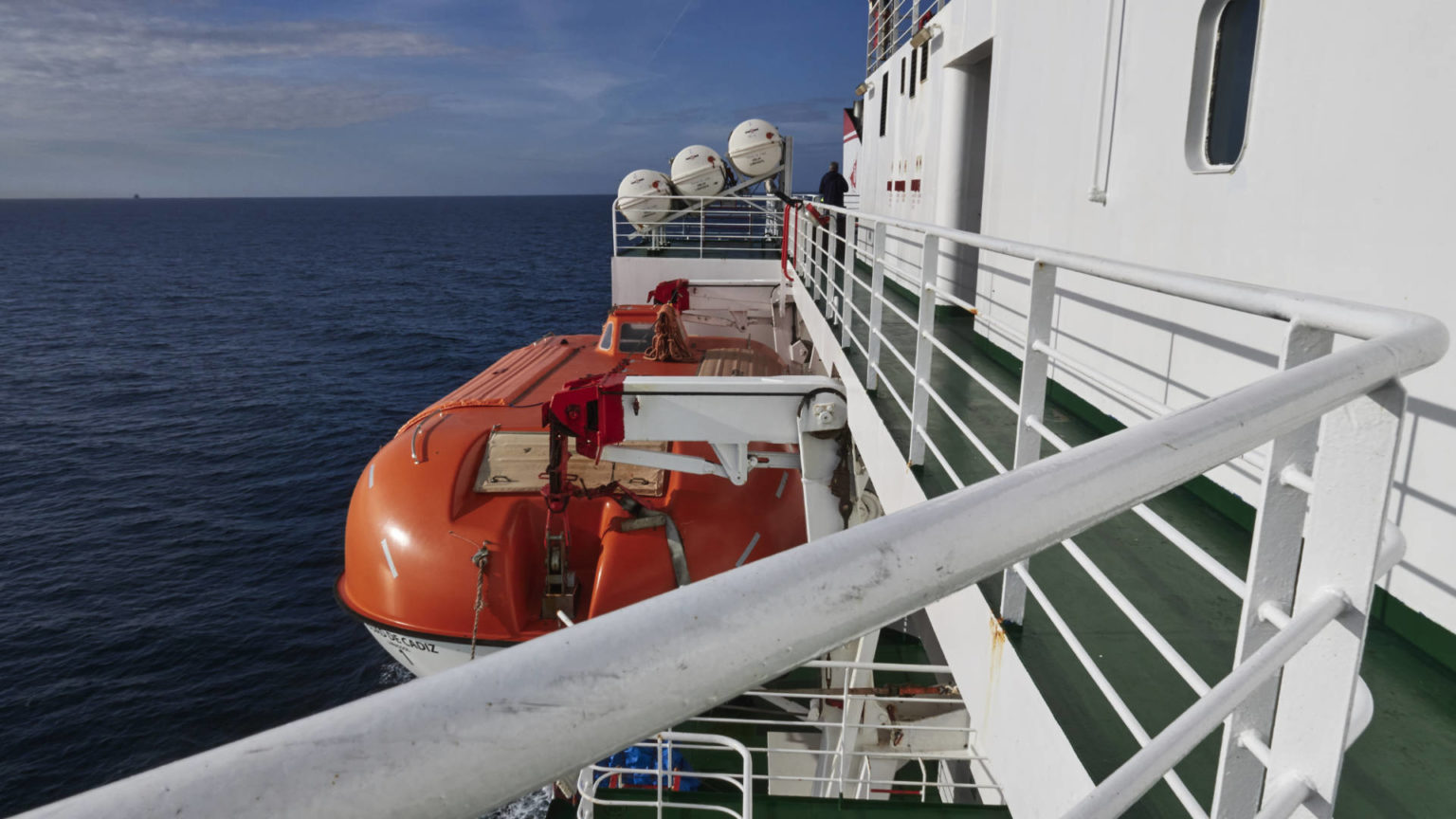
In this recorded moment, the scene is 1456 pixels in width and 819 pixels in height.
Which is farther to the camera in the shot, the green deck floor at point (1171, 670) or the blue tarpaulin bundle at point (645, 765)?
the blue tarpaulin bundle at point (645, 765)

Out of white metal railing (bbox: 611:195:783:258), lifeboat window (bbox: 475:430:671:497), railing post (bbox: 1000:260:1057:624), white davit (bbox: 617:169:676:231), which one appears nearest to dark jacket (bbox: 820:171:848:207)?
white metal railing (bbox: 611:195:783:258)

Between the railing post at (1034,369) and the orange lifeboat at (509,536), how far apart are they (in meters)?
4.66

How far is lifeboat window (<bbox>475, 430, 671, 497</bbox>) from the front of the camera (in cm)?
769

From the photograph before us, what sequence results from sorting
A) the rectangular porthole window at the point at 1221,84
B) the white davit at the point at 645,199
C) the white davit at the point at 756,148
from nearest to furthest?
1. the rectangular porthole window at the point at 1221,84
2. the white davit at the point at 645,199
3. the white davit at the point at 756,148

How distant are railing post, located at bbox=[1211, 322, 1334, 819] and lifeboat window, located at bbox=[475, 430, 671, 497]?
21.6 feet

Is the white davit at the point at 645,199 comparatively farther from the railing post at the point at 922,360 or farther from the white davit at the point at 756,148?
the railing post at the point at 922,360

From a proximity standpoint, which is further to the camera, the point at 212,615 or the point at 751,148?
the point at 751,148

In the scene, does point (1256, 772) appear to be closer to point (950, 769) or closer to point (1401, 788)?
point (1401, 788)

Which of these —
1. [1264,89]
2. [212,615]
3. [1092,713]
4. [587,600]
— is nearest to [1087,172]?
[1264,89]

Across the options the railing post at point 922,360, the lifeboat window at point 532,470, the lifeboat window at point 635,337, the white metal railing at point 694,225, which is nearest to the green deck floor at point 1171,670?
the railing post at point 922,360

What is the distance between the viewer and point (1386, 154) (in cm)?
256

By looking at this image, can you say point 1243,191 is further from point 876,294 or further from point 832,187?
point 832,187

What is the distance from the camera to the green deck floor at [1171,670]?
1883 millimetres

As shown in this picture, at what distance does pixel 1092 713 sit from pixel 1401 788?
0.61 m
